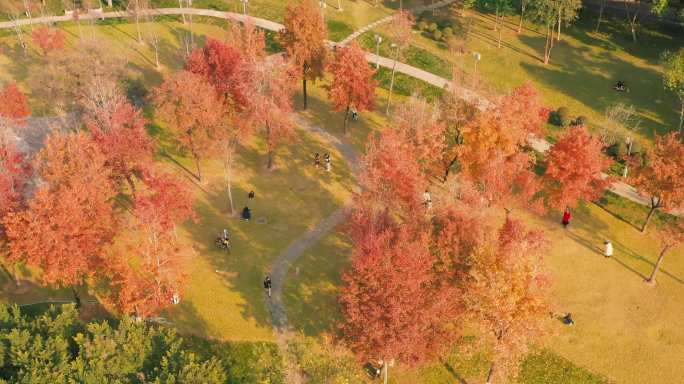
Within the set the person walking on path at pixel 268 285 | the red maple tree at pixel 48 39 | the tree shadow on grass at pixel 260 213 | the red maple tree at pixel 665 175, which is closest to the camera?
the person walking on path at pixel 268 285

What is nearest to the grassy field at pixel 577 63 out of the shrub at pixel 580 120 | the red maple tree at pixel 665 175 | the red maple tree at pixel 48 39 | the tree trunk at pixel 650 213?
the shrub at pixel 580 120

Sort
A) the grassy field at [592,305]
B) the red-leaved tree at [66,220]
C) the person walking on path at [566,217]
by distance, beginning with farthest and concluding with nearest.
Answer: the person walking on path at [566,217] → the grassy field at [592,305] → the red-leaved tree at [66,220]

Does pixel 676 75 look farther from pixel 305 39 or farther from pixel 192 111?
pixel 192 111

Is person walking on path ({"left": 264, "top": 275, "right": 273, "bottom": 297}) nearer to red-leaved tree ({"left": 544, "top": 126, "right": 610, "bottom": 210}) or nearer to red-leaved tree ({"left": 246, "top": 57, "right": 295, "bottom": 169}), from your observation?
red-leaved tree ({"left": 246, "top": 57, "right": 295, "bottom": 169})

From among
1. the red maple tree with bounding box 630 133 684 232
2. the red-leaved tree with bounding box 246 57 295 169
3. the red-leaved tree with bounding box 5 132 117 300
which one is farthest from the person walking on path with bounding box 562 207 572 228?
the red-leaved tree with bounding box 5 132 117 300

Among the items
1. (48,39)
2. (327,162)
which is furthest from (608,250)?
(48,39)

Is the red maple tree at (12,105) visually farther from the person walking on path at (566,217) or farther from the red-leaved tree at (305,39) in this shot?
the person walking on path at (566,217)
